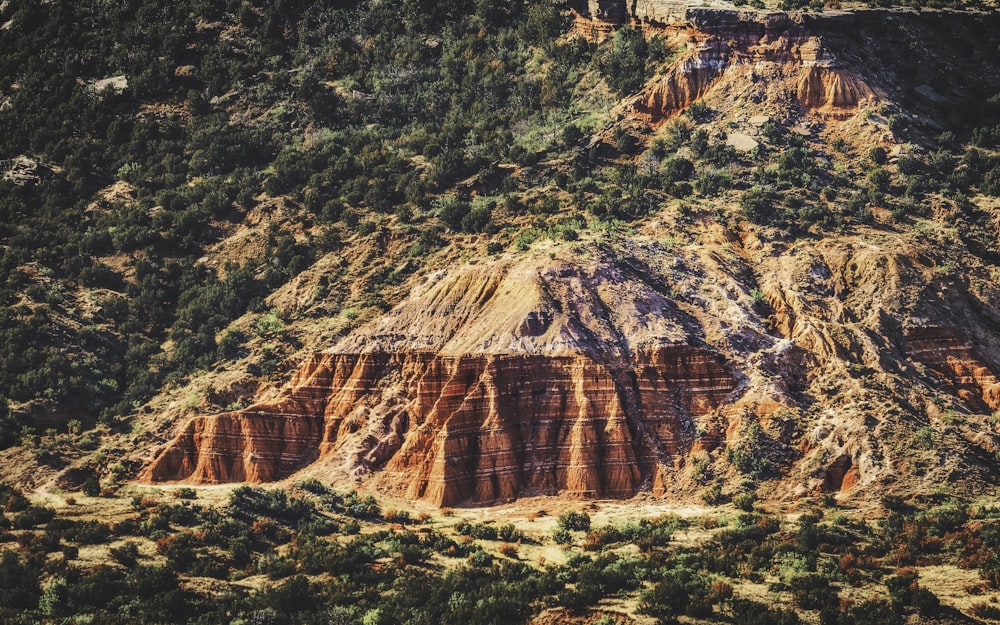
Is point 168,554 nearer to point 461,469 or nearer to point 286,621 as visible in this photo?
point 286,621

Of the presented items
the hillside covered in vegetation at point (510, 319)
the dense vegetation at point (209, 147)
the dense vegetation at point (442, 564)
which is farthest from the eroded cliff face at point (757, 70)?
the dense vegetation at point (442, 564)

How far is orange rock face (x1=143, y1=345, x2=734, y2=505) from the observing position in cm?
6181

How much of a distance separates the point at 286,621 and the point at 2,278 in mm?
39773

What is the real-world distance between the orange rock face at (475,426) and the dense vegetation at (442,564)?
3038 mm

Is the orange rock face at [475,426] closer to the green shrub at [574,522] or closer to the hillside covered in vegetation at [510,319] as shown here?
the hillside covered in vegetation at [510,319]

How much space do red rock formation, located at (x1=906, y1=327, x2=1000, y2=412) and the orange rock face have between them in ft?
36.4

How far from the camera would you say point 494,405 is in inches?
2468

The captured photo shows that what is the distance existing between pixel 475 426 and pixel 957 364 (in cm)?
2631

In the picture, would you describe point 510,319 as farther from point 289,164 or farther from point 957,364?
point 289,164

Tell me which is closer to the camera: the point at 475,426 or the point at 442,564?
the point at 442,564

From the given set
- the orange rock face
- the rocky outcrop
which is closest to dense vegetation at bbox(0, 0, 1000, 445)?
the rocky outcrop

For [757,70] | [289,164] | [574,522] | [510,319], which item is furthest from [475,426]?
[757,70]

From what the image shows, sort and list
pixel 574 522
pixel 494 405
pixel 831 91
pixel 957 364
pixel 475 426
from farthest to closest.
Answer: pixel 831 91 → pixel 957 364 → pixel 494 405 → pixel 475 426 → pixel 574 522

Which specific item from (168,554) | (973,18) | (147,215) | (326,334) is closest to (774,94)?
(973,18)
